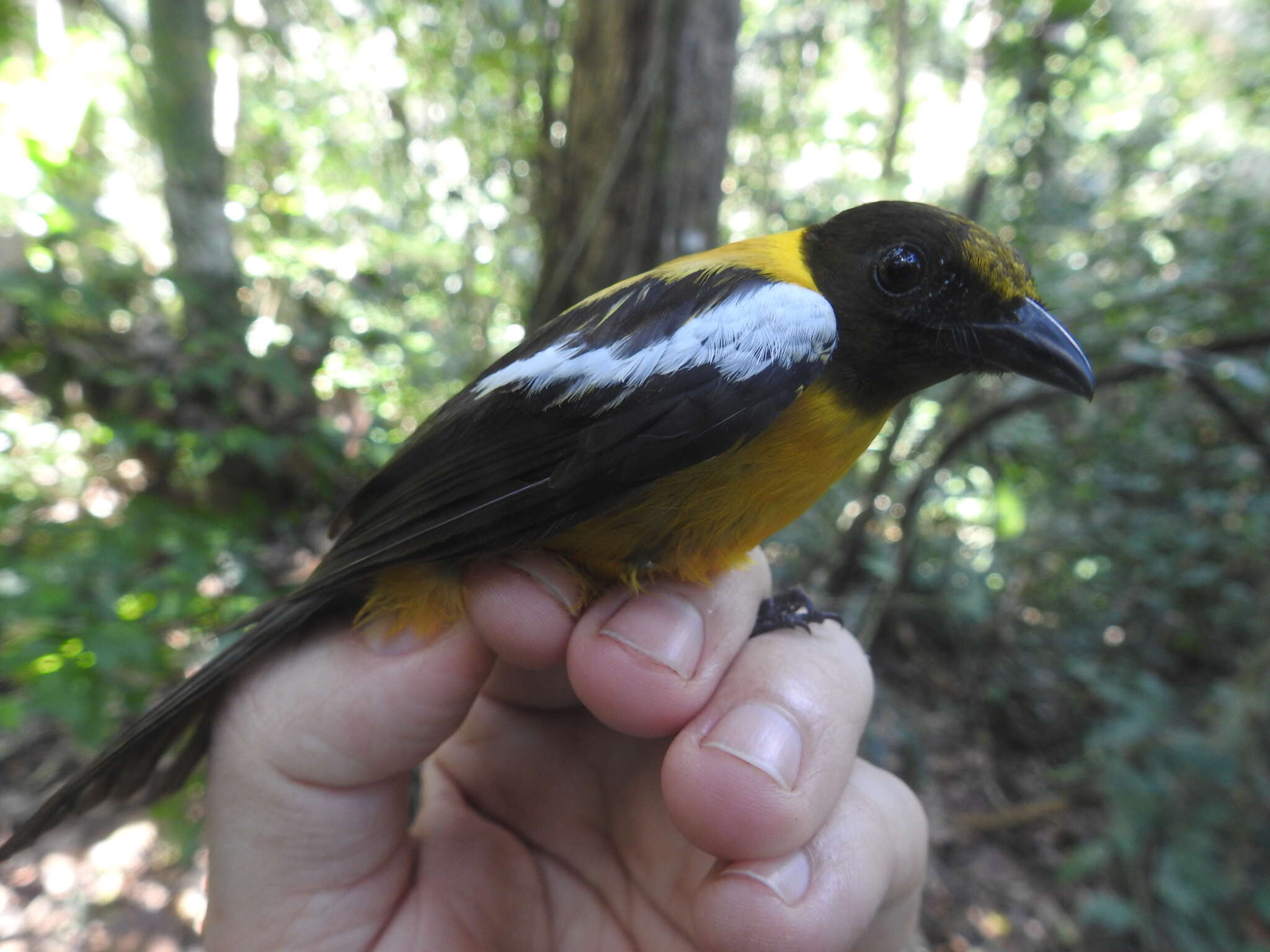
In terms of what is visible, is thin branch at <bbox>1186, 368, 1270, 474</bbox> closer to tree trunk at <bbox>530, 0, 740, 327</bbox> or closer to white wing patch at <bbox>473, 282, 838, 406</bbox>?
tree trunk at <bbox>530, 0, 740, 327</bbox>

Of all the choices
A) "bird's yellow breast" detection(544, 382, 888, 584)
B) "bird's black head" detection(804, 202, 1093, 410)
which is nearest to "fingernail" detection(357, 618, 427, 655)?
"bird's yellow breast" detection(544, 382, 888, 584)

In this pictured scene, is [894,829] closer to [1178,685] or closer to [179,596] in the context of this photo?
[179,596]

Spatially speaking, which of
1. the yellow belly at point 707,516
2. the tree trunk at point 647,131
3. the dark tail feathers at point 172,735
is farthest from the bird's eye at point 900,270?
the tree trunk at point 647,131

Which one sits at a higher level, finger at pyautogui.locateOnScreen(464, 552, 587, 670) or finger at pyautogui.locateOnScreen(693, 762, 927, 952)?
finger at pyautogui.locateOnScreen(464, 552, 587, 670)

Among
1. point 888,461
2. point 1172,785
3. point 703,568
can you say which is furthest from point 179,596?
point 1172,785

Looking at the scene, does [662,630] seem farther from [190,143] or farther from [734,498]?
[190,143]

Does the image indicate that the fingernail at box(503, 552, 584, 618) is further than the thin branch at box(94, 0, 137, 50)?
No
